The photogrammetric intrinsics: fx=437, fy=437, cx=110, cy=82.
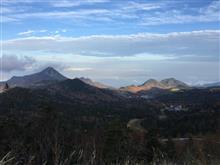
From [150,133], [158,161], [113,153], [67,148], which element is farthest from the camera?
[150,133]

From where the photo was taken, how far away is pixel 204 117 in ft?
437

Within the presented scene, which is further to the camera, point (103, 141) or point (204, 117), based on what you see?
point (204, 117)

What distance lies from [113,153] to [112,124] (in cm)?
671

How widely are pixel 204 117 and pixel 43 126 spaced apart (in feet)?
291

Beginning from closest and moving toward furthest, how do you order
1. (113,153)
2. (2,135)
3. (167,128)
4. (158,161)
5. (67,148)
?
(158,161) → (67,148) → (113,153) → (2,135) → (167,128)

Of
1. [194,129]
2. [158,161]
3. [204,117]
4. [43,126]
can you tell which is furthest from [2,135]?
[204,117]

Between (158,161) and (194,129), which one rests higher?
(158,161)

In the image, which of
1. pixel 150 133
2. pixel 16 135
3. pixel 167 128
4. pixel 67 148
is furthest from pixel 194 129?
pixel 67 148

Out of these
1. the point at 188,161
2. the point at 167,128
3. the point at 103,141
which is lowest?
the point at 167,128

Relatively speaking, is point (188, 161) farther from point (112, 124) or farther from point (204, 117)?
point (204, 117)

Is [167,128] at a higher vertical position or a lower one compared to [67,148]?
lower

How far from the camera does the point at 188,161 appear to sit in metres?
8.31

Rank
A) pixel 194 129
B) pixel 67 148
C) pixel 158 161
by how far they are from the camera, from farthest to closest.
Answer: pixel 194 129 → pixel 67 148 → pixel 158 161

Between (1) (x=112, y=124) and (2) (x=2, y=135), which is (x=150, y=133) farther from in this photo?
(2) (x=2, y=135)
